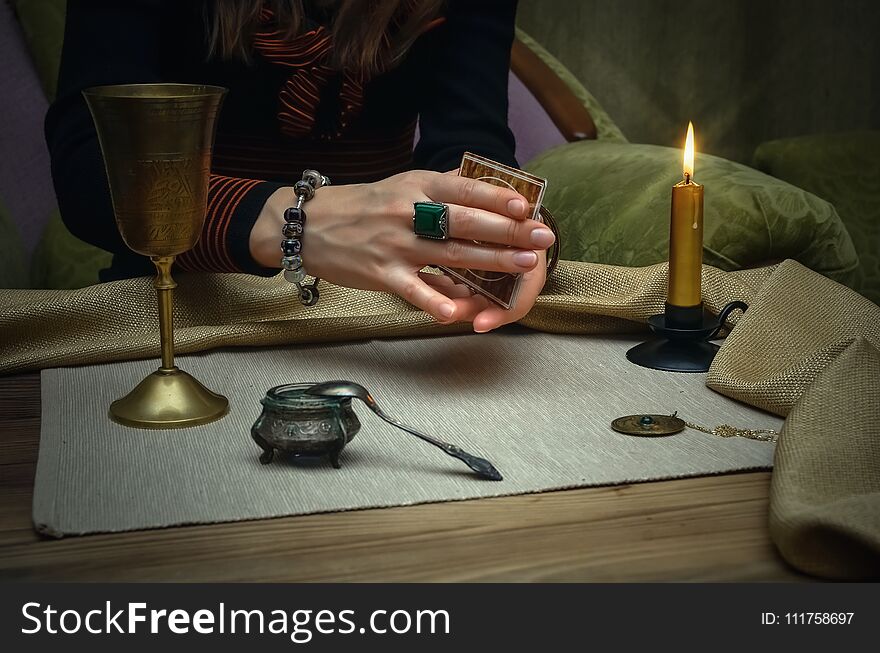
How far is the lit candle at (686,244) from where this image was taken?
3.61 ft

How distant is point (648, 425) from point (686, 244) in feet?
0.86

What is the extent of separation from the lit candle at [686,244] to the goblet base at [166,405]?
499 mm

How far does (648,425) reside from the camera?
0.94 m

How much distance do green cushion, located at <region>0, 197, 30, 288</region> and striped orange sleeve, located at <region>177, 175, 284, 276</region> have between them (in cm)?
84

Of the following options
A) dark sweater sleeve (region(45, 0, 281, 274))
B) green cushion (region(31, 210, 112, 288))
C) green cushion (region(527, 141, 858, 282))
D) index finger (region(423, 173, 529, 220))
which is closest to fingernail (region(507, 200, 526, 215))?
index finger (region(423, 173, 529, 220))

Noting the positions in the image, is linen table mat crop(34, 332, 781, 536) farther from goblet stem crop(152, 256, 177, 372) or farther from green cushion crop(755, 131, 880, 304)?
green cushion crop(755, 131, 880, 304)

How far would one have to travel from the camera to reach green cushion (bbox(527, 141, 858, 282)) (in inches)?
60.2

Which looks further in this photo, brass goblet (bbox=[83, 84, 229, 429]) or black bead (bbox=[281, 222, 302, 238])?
black bead (bbox=[281, 222, 302, 238])

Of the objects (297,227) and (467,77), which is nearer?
(297,227)

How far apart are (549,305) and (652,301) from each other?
120 mm

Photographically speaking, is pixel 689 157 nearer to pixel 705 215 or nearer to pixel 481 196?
pixel 481 196

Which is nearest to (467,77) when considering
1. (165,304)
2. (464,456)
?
(165,304)

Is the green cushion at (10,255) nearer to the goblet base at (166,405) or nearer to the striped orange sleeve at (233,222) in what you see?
Result: the striped orange sleeve at (233,222)

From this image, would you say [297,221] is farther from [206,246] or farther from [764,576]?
[764,576]
